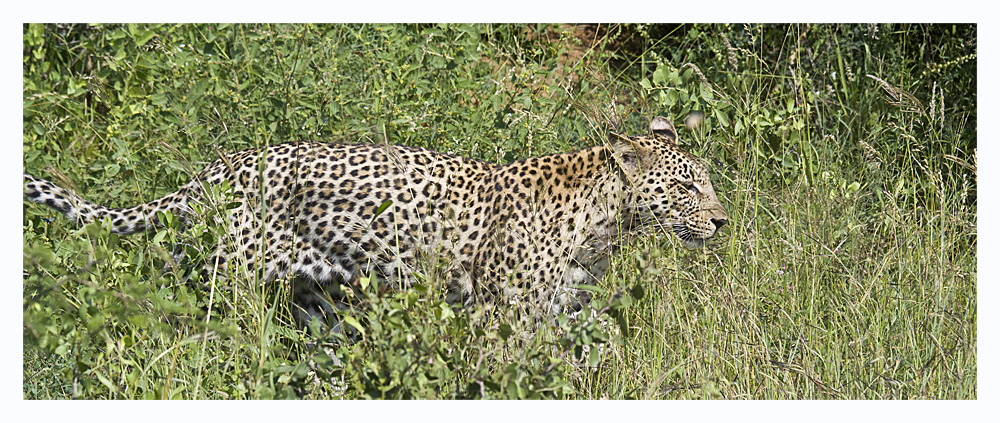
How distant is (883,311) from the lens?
4230 millimetres

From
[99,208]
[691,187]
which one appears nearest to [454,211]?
[691,187]

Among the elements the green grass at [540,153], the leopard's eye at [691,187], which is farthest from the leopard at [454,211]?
the green grass at [540,153]

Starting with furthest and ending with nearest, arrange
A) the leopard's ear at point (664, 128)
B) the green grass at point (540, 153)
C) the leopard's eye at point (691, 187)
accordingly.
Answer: the leopard's ear at point (664, 128)
the leopard's eye at point (691, 187)
the green grass at point (540, 153)

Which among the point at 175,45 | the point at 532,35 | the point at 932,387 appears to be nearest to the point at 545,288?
the point at 932,387

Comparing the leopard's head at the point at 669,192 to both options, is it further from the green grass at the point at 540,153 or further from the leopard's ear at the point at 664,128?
the leopard's ear at the point at 664,128

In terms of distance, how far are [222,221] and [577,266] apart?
5.49ft

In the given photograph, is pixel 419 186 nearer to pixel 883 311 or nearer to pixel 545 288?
pixel 545 288

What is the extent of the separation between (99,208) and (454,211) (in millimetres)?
1864

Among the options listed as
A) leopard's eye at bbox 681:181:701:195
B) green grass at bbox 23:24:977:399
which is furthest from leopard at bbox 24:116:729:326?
green grass at bbox 23:24:977:399

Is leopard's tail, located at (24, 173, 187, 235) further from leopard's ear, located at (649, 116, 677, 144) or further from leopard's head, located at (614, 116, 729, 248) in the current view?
leopard's ear, located at (649, 116, 677, 144)

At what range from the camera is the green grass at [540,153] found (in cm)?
359

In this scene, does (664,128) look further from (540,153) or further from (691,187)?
(540,153)

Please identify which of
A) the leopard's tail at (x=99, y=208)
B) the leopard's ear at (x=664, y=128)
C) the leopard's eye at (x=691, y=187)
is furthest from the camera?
the leopard's ear at (x=664, y=128)

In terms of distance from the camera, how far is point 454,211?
452cm
